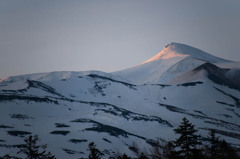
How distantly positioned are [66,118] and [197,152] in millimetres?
92268

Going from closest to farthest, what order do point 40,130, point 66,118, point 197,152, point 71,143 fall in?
point 197,152, point 71,143, point 40,130, point 66,118

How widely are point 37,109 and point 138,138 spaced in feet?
159

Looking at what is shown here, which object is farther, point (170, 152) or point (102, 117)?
point (102, 117)

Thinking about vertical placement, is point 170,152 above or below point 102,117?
above

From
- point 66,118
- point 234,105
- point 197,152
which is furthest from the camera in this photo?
point 234,105

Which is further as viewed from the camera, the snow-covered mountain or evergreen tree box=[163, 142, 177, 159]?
the snow-covered mountain

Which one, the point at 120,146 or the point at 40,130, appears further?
the point at 40,130

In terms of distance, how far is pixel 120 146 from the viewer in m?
86.3

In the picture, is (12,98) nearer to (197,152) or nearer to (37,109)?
(37,109)

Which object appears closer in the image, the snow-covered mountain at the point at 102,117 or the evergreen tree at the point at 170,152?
the evergreen tree at the point at 170,152

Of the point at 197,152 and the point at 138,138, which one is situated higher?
the point at 197,152

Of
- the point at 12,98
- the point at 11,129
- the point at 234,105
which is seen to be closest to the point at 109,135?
the point at 11,129

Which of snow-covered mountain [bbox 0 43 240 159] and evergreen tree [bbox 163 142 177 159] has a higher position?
evergreen tree [bbox 163 142 177 159]

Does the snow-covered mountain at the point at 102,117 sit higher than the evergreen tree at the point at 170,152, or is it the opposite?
the evergreen tree at the point at 170,152
